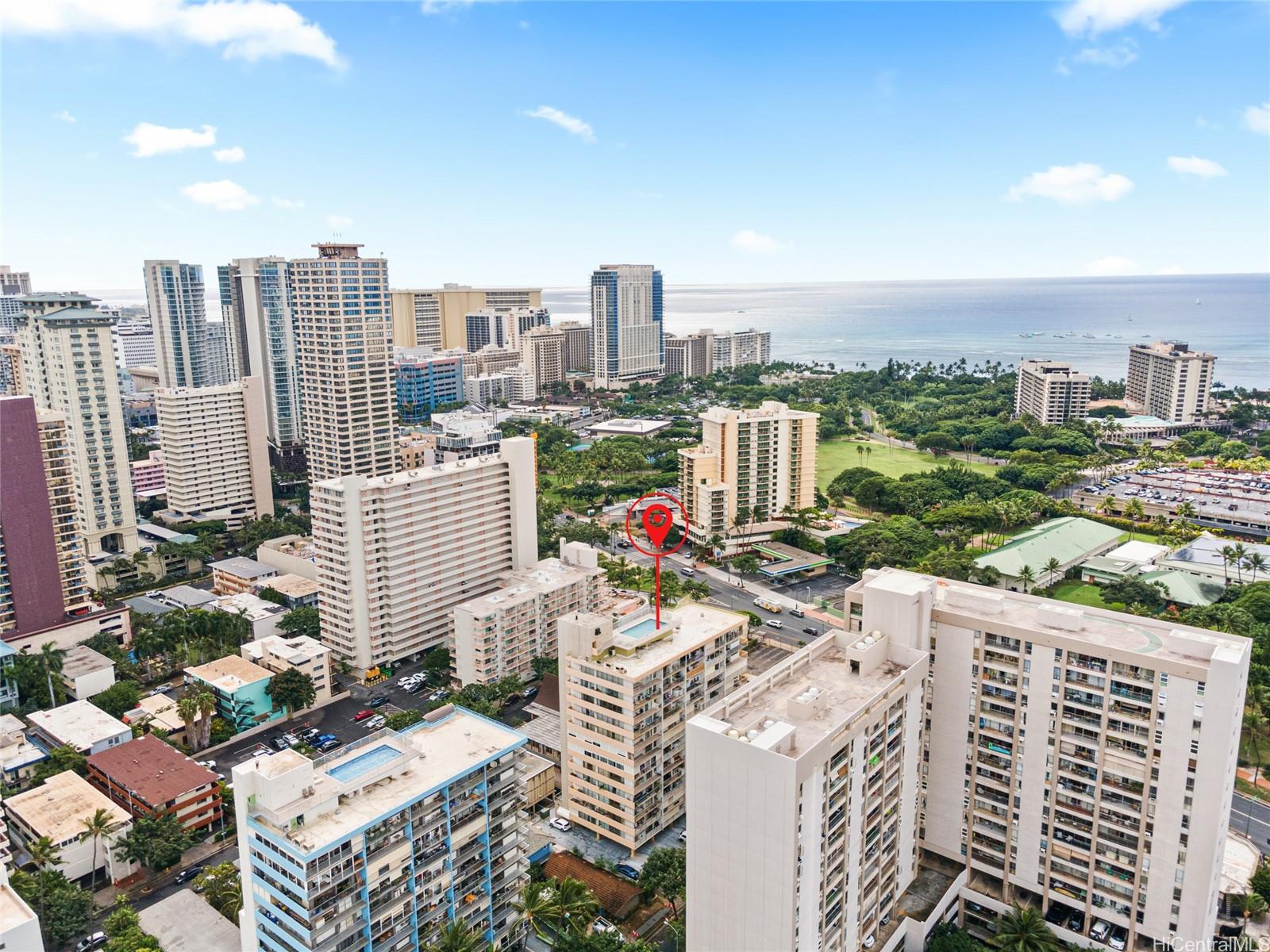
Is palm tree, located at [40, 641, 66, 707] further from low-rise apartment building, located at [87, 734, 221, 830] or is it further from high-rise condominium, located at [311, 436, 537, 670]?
high-rise condominium, located at [311, 436, 537, 670]

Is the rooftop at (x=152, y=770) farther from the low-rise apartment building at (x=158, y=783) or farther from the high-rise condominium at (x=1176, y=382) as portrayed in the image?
the high-rise condominium at (x=1176, y=382)

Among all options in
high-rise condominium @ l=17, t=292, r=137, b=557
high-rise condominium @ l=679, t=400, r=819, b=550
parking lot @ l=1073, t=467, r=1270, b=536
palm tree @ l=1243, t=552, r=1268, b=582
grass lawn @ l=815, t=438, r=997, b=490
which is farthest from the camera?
grass lawn @ l=815, t=438, r=997, b=490

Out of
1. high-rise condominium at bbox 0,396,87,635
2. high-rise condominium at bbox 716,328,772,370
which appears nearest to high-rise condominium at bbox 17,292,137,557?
high-rise condominium at bbox 0,396,87,635

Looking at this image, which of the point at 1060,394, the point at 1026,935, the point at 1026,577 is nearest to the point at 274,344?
the point at 1026,577

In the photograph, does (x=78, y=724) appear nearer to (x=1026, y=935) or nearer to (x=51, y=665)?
(x=51, y=665)

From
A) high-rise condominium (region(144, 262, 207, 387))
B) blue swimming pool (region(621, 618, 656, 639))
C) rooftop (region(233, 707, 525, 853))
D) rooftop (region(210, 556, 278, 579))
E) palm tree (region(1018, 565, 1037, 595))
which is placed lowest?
rooftop (region(210, 556, 278, 579))
